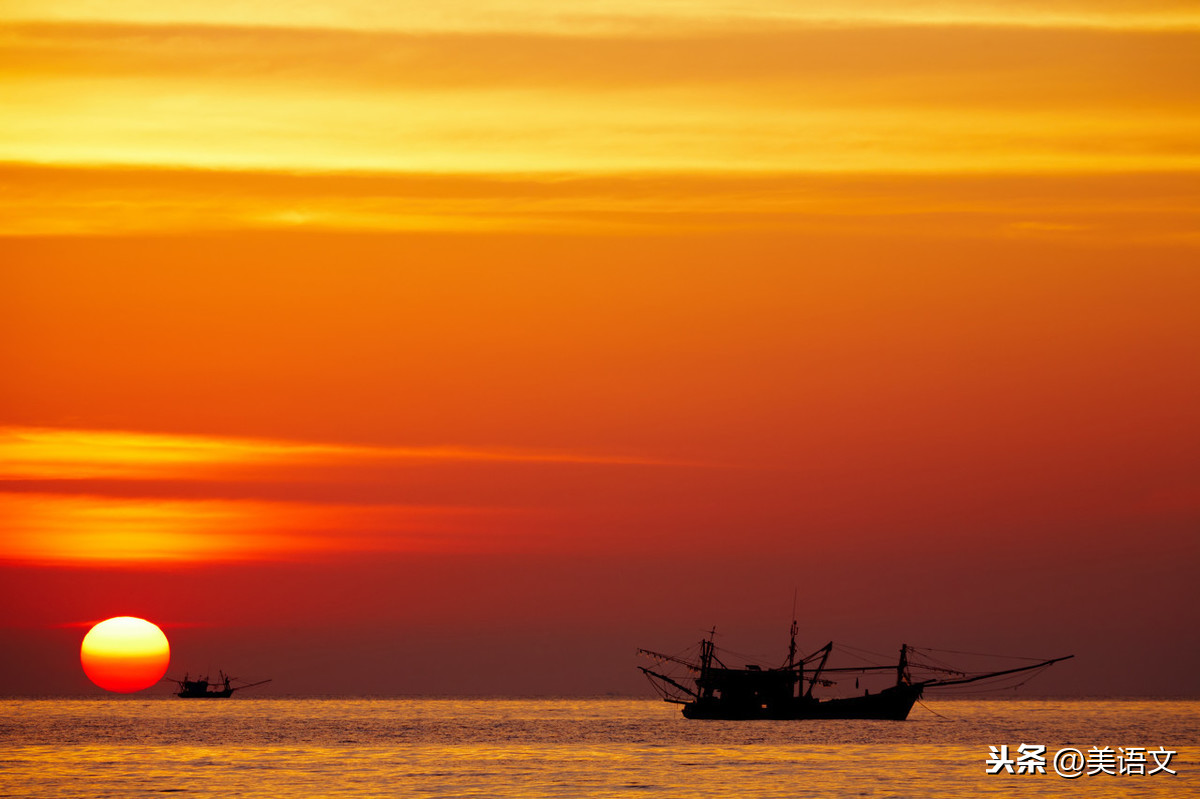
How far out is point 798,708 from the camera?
184 meters

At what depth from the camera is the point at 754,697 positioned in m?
184

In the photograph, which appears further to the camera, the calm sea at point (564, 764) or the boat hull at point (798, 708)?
the boat hull at point (798, 708)

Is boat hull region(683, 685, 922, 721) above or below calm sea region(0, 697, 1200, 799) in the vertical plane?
above

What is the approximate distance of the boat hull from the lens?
18338cm

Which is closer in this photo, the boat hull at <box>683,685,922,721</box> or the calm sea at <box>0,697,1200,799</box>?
the calm sea at <box>0,697,1200,799</box>

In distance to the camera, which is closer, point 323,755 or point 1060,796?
point 1060,796

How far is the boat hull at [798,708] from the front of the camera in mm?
183375

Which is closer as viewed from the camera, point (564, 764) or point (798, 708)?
point (564, 764)

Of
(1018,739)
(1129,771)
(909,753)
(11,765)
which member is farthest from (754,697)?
(11,765)

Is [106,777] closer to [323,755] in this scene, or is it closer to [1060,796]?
[323,755]

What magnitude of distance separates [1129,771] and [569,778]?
37.6 metres

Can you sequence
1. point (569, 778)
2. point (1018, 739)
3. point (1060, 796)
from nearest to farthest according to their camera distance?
point (1060, 796)
point (569, 778)
point (1018, 739)

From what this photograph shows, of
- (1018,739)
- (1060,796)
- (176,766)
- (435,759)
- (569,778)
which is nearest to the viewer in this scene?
(1060,796)

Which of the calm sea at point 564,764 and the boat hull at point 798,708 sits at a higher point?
the boat hull at point 798,708
